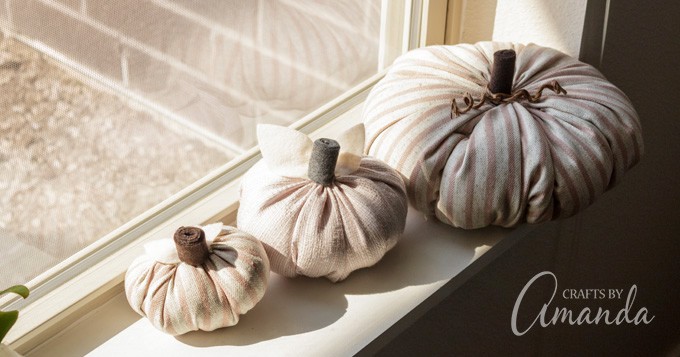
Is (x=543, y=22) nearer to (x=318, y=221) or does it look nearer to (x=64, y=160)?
(x=318, y=221)

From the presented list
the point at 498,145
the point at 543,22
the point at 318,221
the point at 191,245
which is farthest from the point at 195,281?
the point at 543,22

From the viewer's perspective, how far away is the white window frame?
88 cm

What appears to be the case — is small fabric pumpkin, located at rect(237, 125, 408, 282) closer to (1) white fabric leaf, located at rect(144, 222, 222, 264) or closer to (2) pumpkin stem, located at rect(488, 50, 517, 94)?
(1) white fabric leaf, located at rect(144, 222, 222, 264)

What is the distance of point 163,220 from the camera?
0.99 metres

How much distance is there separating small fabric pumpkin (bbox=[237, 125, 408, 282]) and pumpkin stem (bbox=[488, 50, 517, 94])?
0.20 metres

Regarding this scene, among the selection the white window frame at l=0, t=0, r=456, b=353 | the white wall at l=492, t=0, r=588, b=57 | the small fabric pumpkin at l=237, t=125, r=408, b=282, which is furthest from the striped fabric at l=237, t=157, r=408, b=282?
the white wall at l=492, t=0, r=588, b=57

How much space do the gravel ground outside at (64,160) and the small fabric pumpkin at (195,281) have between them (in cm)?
10

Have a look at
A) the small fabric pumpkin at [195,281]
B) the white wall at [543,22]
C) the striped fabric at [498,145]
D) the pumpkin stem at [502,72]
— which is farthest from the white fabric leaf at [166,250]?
the white wall at [543,22]

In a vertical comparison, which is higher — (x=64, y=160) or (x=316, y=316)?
(x=64, y=160)

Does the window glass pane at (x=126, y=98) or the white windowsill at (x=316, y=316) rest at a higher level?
the window glass pane at (x=126, y=98)

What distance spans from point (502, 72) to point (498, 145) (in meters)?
0.10

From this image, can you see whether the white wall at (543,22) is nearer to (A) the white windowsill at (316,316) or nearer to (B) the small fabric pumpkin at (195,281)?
(A) the white windowsill at (316,316)

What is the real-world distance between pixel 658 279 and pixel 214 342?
50.2 inches

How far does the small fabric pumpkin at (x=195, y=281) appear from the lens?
803 mm
